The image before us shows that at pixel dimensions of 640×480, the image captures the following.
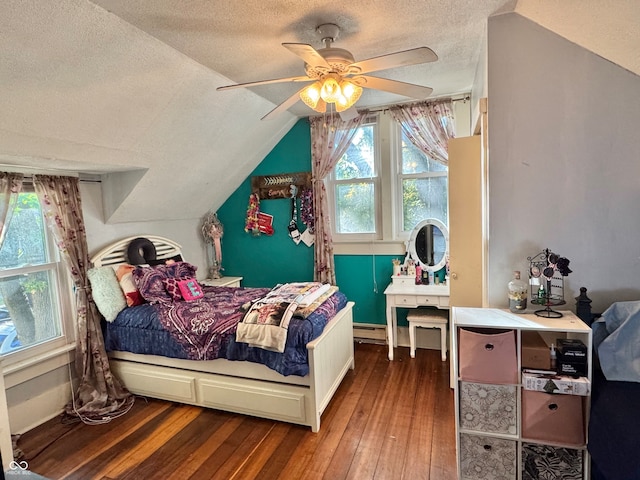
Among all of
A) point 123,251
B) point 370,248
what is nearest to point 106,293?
point 123,251

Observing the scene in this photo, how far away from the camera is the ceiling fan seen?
5.46 ft

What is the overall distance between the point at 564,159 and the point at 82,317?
3.58 metres

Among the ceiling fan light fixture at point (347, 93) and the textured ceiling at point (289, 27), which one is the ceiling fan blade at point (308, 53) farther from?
the textured ceiling at point (289, 27)

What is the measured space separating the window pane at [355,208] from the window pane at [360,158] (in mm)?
125

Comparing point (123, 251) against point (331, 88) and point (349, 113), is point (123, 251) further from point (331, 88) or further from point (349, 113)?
point (331, 88)

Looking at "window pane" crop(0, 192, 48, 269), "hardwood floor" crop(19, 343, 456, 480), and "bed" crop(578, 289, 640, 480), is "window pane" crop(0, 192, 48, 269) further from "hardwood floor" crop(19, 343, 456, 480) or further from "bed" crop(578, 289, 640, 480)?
"bed" crop(578, 289, 640, 480)

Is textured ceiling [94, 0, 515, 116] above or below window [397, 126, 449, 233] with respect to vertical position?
above

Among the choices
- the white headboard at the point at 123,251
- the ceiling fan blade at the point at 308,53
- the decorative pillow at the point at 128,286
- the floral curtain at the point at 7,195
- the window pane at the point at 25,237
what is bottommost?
the decorative pillow at the point at 128,286

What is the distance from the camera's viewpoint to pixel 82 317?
2.90 metres

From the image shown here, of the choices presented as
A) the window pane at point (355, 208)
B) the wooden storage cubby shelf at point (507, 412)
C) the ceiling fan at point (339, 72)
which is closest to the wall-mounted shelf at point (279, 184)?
the window pane at point (355, 208)

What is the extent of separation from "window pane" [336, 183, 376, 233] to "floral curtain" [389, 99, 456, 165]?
0.71 metres

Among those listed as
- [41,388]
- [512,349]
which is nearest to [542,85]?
[512,349]

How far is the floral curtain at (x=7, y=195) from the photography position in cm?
250

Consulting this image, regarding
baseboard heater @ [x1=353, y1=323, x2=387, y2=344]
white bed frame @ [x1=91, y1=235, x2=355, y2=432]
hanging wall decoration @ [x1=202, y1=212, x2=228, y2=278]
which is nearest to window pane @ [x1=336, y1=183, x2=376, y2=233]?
baseboard heater @ [x1=353, y1=323, x2=387, y2=344]
